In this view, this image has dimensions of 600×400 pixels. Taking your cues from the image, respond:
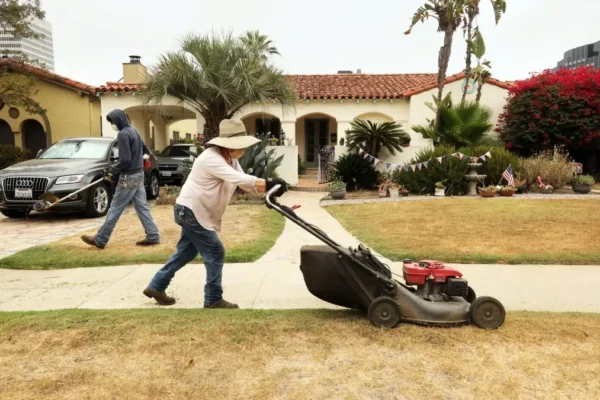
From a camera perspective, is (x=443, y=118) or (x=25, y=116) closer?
(x=443, y=118)

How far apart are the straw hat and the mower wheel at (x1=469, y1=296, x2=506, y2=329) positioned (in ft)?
7.30

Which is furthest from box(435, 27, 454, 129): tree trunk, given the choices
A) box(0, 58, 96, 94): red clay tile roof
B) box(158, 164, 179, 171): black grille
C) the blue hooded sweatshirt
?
box(0, 58, 96, 94): red clay tile roof

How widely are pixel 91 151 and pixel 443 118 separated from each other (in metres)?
10.8

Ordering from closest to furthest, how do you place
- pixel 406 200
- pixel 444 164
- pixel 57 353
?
1. pixel 57 353
2. pixel 406 200
3. pixel 444 164

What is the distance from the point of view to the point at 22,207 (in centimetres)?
904

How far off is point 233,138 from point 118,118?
3.27 meters

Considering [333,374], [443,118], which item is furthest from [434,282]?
[443,118]

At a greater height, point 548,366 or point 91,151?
point 91,151

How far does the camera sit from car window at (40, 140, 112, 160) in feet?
33.6

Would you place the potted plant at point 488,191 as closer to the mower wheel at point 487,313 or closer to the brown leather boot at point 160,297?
the mower wheel at point 487,313

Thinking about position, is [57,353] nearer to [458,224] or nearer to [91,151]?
[458,224]

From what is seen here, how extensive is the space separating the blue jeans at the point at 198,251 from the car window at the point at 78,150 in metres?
6.90

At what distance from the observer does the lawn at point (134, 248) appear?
594cm

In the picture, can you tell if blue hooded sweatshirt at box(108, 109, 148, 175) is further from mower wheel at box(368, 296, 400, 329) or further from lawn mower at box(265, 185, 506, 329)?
mower wheel at box(368, 296, 400, 329)
